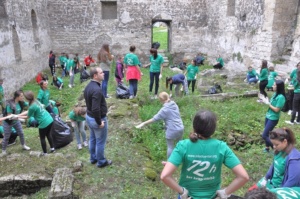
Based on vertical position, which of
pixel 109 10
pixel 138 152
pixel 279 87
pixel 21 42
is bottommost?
pixel 138 152

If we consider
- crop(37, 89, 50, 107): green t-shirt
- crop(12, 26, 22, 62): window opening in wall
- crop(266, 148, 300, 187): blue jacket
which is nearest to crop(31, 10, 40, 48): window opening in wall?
crop(12, 26, 22, 62): window opening in wall

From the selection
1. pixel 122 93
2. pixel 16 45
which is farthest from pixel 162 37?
pixel 122 93

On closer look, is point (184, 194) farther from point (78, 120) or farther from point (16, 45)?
point (16, 45)

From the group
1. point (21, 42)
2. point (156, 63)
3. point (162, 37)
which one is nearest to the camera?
point (156, 63)

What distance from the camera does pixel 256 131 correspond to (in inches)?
250

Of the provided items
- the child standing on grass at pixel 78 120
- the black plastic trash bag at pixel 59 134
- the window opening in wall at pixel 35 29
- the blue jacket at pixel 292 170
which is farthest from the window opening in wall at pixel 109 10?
the blue jacket at pixel 292 170

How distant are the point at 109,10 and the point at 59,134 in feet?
40.9

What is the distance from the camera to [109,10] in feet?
53.6

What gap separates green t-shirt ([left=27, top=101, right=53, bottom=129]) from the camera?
4.74 metres

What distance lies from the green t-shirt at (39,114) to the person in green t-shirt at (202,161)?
341 centimetres

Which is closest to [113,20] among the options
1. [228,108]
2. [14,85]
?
[14,85]

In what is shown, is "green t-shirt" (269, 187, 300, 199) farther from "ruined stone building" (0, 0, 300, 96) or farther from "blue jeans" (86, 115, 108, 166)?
"ruined stone building" (0, 0, 300, 96)

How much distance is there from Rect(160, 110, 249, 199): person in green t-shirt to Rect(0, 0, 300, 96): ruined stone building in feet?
30.3

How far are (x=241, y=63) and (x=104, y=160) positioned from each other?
35.3 feet
